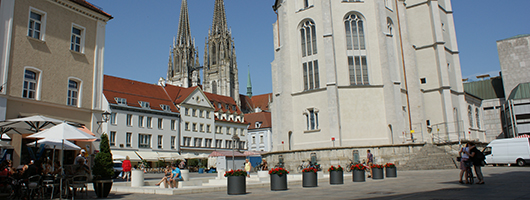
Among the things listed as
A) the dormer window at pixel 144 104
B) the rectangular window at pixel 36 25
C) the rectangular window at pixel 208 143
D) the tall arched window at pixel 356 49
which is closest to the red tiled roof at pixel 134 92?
the dormer window at pixel 144 104

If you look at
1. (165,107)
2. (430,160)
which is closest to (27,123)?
(430,160)

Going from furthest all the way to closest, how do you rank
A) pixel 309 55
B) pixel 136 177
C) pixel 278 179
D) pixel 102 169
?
pixel 309 55
pixel 102 169
pixel 136 177
pixel 278 179

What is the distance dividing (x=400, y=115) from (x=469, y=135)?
11.9m

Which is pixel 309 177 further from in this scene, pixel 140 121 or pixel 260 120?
pixel 260 120

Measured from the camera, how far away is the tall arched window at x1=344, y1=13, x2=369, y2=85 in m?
32.3

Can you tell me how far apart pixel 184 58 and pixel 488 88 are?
283ft

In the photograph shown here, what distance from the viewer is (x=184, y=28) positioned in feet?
416

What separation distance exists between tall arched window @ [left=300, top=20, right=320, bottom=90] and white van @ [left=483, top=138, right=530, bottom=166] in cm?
1361

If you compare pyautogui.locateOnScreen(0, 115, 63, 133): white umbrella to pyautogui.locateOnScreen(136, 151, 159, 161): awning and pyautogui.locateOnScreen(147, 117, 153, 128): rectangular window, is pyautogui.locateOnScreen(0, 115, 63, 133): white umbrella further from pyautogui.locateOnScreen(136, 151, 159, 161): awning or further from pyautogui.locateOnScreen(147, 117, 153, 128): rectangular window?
pyautogui.locateOnScreen(147, 117, 153, 128): rectangular window

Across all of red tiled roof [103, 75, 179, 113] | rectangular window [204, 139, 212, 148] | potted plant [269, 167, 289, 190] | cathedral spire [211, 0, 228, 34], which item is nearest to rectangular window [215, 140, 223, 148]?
rectangular window [204, 139, 212, 148]

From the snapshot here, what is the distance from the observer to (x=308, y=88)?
33344 millimetres

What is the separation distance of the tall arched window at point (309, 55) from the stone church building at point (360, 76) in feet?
0.28

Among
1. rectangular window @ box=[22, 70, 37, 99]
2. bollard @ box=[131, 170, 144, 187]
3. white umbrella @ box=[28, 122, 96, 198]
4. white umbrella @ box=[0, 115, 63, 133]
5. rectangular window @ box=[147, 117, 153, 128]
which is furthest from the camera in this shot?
rectangular window @ box=[147, 117, 153, 128]

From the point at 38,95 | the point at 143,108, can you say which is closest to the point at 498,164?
the point at 38,95
